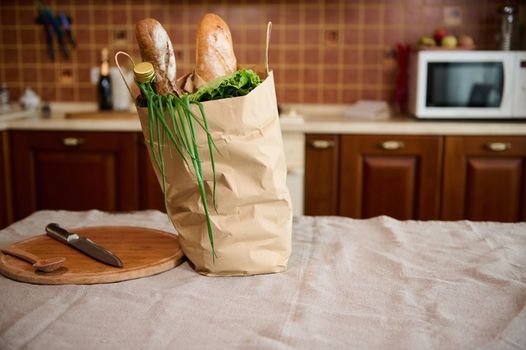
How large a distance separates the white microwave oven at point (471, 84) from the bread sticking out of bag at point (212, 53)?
1834 millimetres

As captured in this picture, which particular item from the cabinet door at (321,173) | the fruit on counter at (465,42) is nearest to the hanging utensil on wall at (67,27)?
the cabinet door at (321,173)

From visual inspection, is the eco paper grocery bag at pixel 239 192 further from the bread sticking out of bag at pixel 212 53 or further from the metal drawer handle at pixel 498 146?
the metal drawer handle at pixel 498 146

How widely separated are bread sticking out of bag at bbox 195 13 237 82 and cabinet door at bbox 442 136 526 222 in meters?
1.81

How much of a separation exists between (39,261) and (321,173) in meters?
1.88

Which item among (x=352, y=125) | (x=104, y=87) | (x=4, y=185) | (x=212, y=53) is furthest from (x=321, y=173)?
(x=212, y=53)

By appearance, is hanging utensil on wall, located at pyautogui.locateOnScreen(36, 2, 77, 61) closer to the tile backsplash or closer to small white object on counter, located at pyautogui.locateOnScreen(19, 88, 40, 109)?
the tile backsplash

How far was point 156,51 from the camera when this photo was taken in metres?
0.84

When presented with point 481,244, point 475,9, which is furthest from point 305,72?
point 481,244

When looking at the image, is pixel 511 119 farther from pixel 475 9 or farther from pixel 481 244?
pixel 481 244

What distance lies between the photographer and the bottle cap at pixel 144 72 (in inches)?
30.6

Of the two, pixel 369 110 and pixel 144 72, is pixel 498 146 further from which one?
pixel 144 72

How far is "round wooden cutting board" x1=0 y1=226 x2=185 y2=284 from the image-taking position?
83 cm

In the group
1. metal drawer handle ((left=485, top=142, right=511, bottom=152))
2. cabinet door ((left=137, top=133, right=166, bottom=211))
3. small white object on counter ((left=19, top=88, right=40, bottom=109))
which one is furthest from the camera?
small white object on counter ((left=19, top=88, right=40, bottom=109))

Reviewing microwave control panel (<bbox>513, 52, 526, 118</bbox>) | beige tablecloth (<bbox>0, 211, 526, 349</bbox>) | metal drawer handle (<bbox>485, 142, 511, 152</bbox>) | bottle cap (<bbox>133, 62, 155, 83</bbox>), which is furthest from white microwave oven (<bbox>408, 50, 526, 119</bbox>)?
bottle cap (<bbox>133, 62, 155, 83</bbox>)
